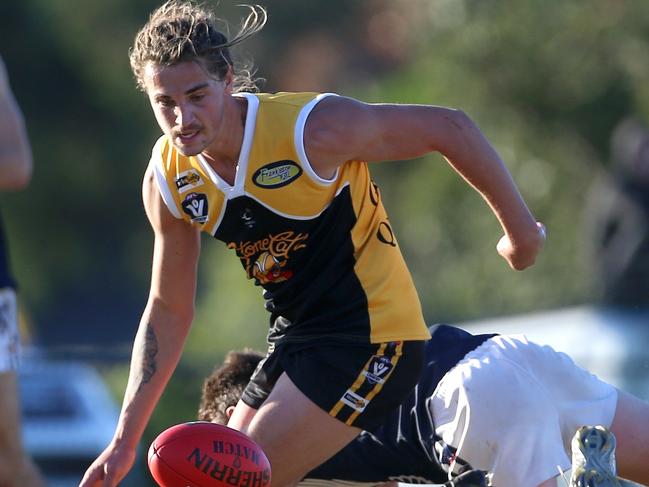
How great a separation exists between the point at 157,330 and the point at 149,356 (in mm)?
90

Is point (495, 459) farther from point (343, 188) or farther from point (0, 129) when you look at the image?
point (0, 129)

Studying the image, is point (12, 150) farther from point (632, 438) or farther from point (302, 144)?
point (632, 438)

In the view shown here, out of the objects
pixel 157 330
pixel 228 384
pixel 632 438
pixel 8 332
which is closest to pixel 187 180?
pixel 157 330

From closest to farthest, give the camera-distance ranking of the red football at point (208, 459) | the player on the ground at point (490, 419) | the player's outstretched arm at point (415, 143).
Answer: the red football at point (208, 459) < the player's outstretched arm at point (415, 143) < the player on the ground at point (490, 419)

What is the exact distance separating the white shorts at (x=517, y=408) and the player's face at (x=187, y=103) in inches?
51.3

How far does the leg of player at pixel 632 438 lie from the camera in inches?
181

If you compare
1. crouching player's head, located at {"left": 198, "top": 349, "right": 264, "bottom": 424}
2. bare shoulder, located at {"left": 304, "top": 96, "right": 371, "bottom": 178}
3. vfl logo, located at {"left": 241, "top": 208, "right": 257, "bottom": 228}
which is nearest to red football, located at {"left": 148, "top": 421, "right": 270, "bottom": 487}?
vfl logo, located at {"left": 241, "top": 208, "right": 257, "bottom": 228}

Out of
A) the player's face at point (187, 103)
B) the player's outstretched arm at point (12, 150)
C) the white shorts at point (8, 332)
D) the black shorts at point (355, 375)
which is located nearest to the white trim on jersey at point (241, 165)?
the player's face at point (187, 103)

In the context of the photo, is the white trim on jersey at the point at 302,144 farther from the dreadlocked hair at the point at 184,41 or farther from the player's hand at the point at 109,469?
the player's hand at the point at 109,469

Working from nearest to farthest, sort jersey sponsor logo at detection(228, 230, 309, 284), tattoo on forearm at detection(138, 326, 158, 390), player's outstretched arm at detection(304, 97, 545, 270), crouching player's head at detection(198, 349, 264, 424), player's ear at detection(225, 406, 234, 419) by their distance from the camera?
player's outstretched arm at detection(304, 97, 545, 270)
jersey sponsor logo at detection(228, 230, 309, 284)
tattoo on forearm at detection(138, 326, 158, 390)
player's ear at detection(225, 406, 234, 419)
crouching player's head at detection(198, 349, 264, 424)

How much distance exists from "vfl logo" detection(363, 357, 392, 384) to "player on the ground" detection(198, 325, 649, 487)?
38 centimetres

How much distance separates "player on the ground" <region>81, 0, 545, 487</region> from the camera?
3.97m

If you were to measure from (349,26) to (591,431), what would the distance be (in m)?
18.1

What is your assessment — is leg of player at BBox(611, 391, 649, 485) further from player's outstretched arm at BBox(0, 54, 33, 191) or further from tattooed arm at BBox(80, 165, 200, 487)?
player's outstretched arm at BBox(0, 54, 33, 191)
